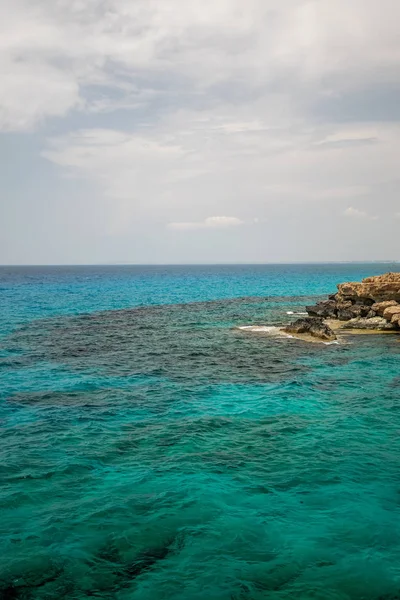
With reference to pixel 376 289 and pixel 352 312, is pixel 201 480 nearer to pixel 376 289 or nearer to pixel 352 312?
pixel 376 289

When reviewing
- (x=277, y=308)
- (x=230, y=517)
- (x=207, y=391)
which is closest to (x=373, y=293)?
(x=277, y=308)

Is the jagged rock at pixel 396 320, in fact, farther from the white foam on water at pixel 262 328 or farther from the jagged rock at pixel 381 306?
the white foam on water at pixel 262 328

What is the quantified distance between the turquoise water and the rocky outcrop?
1258 cm

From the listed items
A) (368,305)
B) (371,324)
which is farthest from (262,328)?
(368,305)

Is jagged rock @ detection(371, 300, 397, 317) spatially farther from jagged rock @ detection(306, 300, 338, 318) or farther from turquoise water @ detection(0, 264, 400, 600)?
turquoise water @ detection(0, 264, 400, 600)

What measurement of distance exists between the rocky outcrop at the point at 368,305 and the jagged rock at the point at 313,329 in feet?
14.7

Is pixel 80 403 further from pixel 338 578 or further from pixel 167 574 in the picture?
pixel 338 578

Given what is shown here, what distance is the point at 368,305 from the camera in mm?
47000

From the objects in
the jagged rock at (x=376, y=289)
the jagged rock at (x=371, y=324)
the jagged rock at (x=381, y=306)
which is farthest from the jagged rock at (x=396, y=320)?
the jagged rock at (x=376, y=289)

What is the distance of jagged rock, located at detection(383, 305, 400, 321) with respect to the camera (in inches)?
1597

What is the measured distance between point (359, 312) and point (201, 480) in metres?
35.3

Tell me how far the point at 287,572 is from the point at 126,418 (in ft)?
35.2

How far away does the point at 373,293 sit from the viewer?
44.8 meters

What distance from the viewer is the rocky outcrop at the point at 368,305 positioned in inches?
1635
